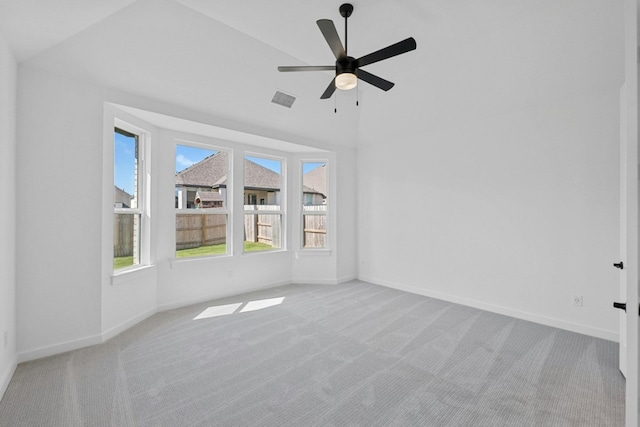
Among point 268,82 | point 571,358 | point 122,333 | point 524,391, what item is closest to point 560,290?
point 571,358

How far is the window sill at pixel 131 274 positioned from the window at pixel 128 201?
0.13 m

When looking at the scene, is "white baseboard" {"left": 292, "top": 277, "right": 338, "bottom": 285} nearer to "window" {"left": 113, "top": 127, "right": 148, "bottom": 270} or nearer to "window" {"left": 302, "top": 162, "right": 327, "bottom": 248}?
"window" {"left": 302, "top": 162, "right": 327, "bottom": 248}

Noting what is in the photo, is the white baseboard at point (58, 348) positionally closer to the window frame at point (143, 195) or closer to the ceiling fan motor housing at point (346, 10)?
the window frame at point (143, 195)

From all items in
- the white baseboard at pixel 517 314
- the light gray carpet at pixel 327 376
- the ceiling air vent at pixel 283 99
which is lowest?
the light gray carpet at pixel 327 376

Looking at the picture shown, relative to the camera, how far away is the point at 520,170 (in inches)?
140

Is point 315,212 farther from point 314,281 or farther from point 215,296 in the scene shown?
point 215,296

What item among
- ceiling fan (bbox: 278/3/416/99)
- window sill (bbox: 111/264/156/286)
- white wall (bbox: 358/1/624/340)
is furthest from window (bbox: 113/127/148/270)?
white wall (bbox: 358/1/624/340)

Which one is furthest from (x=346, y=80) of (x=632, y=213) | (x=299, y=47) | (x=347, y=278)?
(x=347, y=278)

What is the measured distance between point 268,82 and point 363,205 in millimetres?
2834

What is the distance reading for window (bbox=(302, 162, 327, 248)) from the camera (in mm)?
5355

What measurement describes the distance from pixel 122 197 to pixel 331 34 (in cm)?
300

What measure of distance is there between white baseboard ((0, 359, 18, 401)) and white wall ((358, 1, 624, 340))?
15.1ft

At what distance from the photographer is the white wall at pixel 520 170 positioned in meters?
2.92

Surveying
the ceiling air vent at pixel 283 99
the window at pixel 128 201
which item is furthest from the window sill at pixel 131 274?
the ceiling air vent at pixel 283 99
